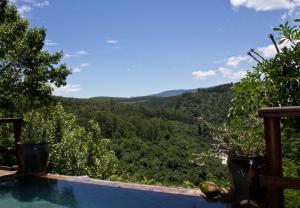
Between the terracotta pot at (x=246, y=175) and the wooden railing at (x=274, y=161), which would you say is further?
the terracotta pot at (x=246, y=175)

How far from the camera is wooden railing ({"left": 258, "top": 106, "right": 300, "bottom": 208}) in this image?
97.0 inches

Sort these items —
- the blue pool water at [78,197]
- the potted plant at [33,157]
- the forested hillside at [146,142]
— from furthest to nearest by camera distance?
the forested hillside at [146,142]
the potted plant at [33,157]
the blue pool water at [78,197]

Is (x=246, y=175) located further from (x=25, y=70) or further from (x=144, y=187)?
(x=25, y=70)

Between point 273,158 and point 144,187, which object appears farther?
point 144,187

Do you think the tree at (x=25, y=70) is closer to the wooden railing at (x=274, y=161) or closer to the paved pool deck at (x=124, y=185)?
the paved pool deck at (x=124, y=185)

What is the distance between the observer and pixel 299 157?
314 centimetres

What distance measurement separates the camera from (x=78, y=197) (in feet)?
15.6

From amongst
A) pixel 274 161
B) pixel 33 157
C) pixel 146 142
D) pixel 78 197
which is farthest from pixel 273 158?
pixel 146 142

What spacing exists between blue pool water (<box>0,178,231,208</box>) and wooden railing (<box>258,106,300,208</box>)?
1.29m

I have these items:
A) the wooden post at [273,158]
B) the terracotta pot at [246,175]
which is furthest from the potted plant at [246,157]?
the wooden post at [273,158]

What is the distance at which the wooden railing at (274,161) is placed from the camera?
97.0 inches

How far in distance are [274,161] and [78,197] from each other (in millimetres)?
2962

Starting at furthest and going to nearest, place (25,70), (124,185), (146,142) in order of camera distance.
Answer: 1. (146,142)
2. (25,70)
3. (124,185)

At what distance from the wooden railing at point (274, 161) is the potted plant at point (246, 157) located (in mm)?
629
